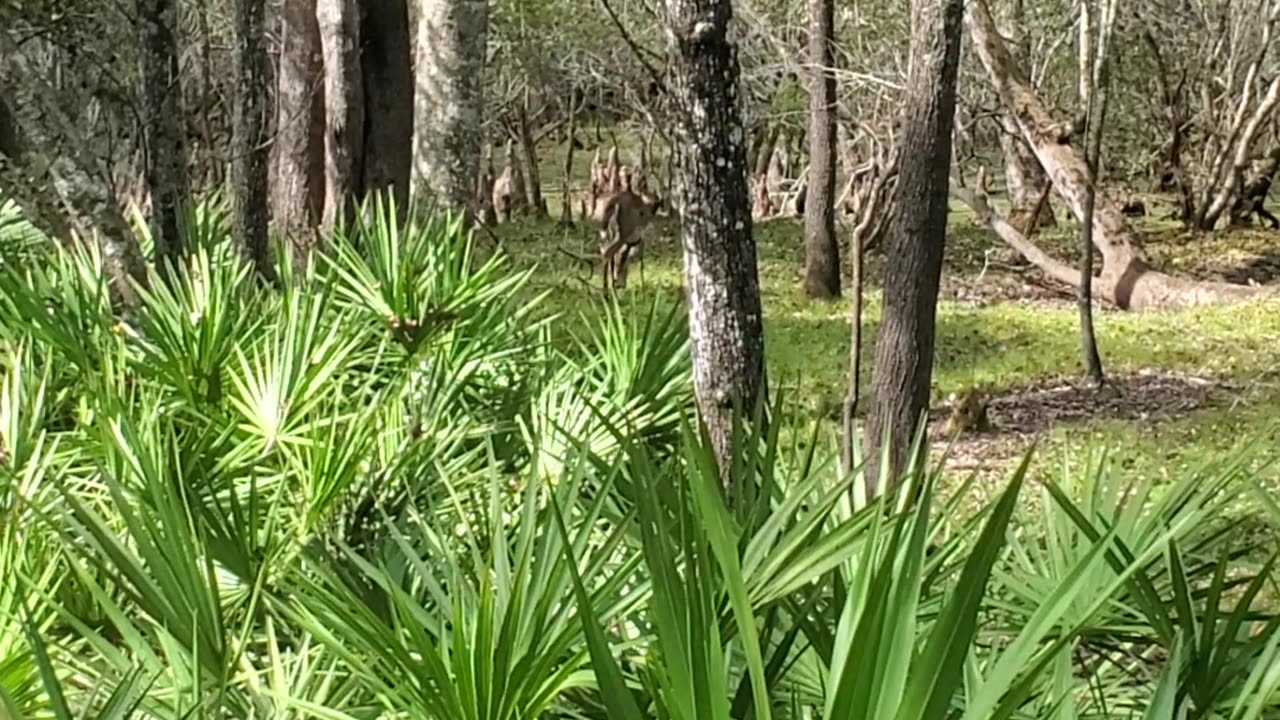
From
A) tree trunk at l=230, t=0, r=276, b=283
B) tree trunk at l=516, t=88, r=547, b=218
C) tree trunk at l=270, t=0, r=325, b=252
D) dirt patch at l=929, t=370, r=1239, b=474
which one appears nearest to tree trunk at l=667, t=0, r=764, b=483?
tree trunk at l=230, t=0, r=276, b=283

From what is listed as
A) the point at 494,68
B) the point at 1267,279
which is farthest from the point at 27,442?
the point at 494,68

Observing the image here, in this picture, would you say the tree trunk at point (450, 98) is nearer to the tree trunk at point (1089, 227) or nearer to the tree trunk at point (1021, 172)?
the tree trunk at point (1089, 227)

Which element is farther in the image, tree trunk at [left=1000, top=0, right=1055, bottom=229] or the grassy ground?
tree trunk at [left=1000, top=0, right=1055, bottom=229]

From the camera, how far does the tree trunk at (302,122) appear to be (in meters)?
11.2

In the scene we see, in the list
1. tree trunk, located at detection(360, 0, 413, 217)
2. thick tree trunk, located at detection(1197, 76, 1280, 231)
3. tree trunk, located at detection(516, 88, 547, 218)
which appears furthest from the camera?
tree trunk, located at detection(516, 88, 547, 218)

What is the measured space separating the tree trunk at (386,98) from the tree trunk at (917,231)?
11.8 feet

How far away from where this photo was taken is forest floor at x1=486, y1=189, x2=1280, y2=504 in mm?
9352

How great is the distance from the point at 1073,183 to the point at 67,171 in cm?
1219

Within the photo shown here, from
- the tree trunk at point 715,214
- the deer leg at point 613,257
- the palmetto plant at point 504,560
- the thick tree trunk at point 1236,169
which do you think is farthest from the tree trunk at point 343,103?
the thick tree trunk at point 1236,169

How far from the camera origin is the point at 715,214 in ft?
17.1

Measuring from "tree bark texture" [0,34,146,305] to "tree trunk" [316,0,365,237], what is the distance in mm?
3318

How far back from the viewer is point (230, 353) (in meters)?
5.11

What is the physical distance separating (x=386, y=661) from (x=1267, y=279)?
1810cm

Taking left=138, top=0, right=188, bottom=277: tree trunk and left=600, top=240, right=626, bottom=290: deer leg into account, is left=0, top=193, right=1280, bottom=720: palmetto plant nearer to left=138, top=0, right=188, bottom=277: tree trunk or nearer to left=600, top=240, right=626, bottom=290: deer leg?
left=138, top=0, right=188, bottom=277: tree trunk
